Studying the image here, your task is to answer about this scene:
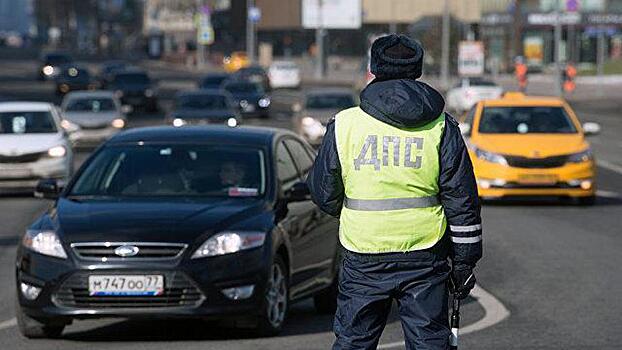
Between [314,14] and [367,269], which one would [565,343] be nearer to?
[367,269]

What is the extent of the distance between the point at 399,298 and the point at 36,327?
14.7 ft

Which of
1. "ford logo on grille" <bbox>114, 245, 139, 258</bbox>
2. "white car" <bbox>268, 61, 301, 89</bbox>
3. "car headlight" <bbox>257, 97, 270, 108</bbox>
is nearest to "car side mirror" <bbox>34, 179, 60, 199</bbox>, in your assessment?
"ford logo on grille" <bbox>114, 245, 139, 258</bbox>

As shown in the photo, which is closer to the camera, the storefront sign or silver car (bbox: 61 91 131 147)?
silver car (bbox: 61 91 131 147)

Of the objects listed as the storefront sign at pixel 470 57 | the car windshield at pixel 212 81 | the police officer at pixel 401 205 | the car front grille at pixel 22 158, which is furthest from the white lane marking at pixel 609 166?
the storefront sign at pixel 470 57

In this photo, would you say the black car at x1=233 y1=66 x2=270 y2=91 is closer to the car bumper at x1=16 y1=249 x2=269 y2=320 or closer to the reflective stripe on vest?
the car bumper at x1=16 y1=249 x2=269 y2=320

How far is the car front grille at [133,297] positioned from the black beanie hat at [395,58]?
363 centimetres

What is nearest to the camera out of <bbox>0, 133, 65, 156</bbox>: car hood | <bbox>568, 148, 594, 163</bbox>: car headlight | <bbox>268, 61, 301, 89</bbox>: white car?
<bbox>568, 148, 594, 163</bbox>: car headlight

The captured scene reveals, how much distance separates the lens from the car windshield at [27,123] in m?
25.3

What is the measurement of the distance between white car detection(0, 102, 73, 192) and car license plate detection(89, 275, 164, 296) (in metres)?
13.6

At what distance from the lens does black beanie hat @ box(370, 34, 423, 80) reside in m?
6.47

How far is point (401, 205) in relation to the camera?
6.39 meters

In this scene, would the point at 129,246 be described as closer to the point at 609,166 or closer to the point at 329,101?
the point at 609,166

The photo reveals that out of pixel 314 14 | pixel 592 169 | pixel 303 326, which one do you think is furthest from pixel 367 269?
pixel 314 14

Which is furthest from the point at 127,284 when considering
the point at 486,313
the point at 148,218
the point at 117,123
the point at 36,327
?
the point at 117,123
